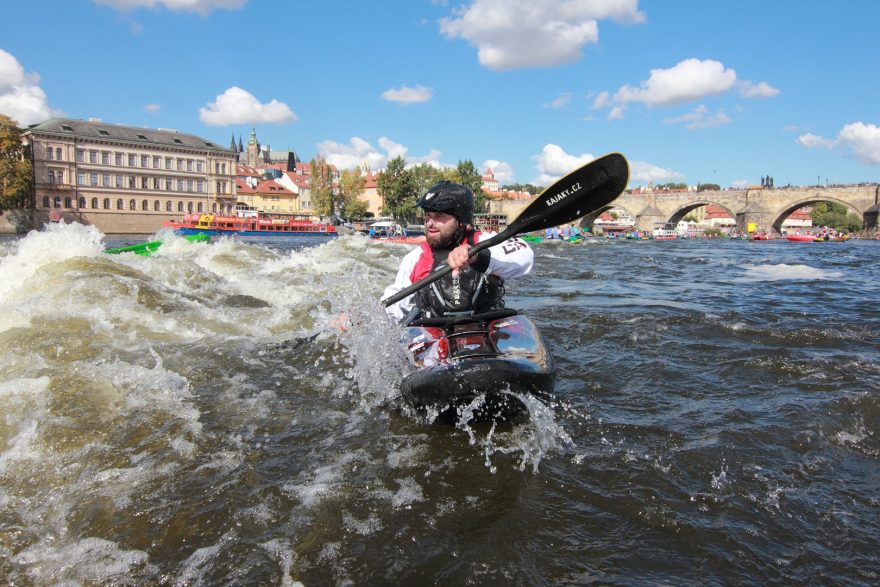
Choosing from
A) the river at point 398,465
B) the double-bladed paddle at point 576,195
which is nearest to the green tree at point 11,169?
the river at point 398,465

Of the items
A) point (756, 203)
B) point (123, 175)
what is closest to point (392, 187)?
point (123, 175)

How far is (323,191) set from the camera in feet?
261

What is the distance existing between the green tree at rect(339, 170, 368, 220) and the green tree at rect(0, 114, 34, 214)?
37.7m

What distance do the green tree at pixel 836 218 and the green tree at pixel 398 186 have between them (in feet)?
267

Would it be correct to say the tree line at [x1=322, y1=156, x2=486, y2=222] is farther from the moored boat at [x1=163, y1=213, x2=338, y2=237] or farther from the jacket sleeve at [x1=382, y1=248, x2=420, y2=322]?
the jacket sleeve at [x1=382, y1=248, x2=420, y2=322]

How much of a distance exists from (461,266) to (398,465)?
1374mm

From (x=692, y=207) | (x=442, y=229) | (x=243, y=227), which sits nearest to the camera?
(x=442, y=229)

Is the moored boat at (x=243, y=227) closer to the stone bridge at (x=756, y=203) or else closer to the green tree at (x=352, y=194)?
the green tree at (x=352, y=194)

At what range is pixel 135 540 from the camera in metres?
2.40

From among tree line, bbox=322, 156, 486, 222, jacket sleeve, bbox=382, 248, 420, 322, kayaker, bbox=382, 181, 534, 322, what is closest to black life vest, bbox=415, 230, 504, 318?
kayaker, bbox=382, 181, 534, 322

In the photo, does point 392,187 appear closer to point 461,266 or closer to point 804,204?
point 804,204

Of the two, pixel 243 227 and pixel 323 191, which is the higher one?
pixel 323 191

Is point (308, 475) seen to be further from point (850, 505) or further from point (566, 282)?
point (566, 282)

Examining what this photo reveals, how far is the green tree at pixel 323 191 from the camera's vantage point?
79875 millimetres
